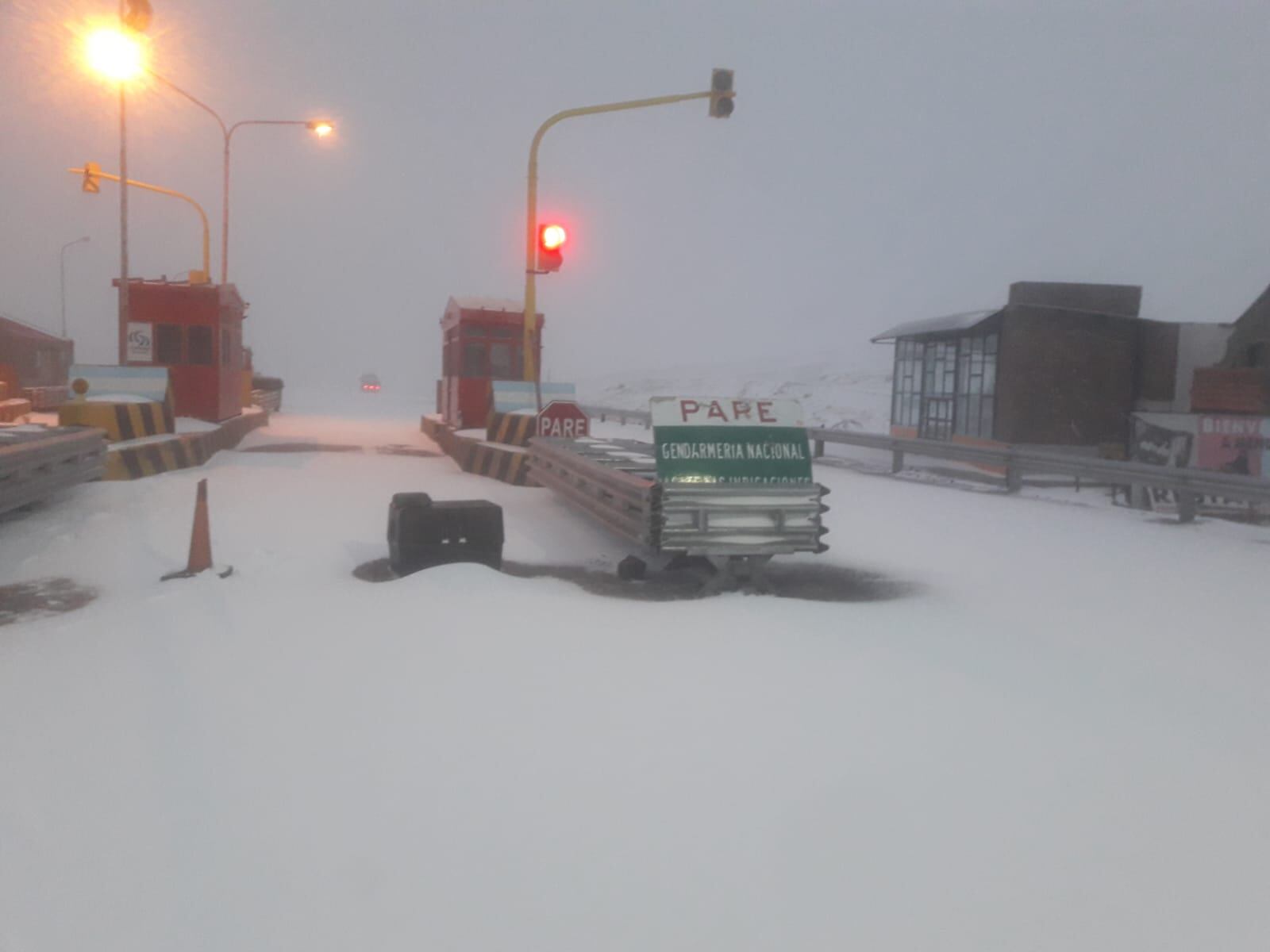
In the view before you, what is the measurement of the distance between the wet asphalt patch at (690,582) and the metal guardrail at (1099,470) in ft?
14.1

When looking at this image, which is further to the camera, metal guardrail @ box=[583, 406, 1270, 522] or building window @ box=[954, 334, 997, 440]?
building window @ box=[954, 334, 997, 440]

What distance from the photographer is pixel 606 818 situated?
161 inches

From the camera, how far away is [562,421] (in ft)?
50.5

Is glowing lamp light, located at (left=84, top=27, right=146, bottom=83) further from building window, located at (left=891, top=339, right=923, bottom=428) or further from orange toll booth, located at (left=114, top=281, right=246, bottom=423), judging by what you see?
building window, located at (left=891, top=339, right=923, bottom=428)

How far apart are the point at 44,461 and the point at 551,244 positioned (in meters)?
7.71

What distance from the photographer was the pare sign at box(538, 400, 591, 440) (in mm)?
15258

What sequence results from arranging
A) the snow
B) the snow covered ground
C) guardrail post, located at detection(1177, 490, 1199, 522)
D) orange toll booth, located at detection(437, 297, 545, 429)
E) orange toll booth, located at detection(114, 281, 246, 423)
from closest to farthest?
the snow covered ground < guardrail post, located at detection(1177, 490, 1199, 522) < the snow < orange toll booth, located at detection(114, 281, 246, 423) < orange toll booth, located at detection(437, 297, 545, 429)

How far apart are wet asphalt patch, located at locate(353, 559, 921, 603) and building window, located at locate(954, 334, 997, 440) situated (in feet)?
53.1

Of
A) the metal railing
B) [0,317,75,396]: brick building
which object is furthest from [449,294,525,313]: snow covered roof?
[0,317,75,396]: brick building

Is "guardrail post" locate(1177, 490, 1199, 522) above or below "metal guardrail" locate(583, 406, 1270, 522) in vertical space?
below

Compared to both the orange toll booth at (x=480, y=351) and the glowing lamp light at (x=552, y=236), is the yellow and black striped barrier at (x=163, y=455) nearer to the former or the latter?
the orange toll booth at (x=480, y=351)

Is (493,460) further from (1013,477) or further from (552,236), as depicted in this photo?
(1013,477)

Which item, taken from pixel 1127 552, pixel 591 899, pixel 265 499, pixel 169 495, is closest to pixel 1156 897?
pixel 591 899

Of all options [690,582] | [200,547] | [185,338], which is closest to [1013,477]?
[690,582]
